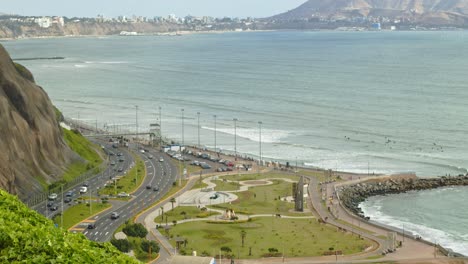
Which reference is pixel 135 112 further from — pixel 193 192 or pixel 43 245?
pixel 43 245

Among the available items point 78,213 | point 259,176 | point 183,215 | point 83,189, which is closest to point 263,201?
point 183,215

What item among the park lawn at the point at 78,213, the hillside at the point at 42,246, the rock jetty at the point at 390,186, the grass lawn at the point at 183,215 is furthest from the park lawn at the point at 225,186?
the hillside at the point at 42,246

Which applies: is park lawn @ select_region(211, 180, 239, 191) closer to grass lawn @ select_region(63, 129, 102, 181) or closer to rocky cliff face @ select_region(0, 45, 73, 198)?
grass lawn @ select_region(63, 129, 102, 181)

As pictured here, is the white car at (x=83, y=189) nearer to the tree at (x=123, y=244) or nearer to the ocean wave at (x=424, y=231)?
the tree at (x=123, y=244)

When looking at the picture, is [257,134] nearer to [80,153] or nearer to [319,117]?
[319,117]

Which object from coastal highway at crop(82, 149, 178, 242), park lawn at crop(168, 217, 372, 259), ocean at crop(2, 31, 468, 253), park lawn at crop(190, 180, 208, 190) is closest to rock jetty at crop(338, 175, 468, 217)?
ocean at crop(2, 31, 468, 253)

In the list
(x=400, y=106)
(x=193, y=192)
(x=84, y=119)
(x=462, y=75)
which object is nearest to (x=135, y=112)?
(x=84, y=119)
